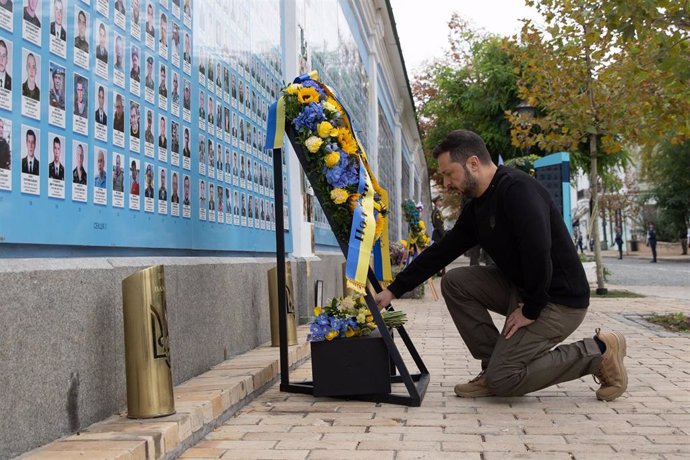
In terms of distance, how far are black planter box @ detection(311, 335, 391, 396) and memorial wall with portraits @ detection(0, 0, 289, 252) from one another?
110 cm

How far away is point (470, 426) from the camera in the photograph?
181 inches

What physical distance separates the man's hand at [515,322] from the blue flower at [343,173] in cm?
121

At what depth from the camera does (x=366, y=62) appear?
1852cm

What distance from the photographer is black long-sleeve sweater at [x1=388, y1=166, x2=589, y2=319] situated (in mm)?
4898

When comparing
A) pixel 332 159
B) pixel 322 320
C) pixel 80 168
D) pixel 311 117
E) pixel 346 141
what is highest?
pixel 311 117

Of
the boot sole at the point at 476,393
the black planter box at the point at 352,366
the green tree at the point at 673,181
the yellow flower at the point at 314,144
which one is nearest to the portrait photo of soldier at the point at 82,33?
the yellow flower at the point at 314,144

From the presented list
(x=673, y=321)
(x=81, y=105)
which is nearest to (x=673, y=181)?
(x=673, y=321)

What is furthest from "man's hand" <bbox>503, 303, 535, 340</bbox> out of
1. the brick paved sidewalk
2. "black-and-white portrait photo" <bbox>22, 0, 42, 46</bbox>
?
"black-and-white portrait photo" <bbox>22, 0, 42, 46</bbox>

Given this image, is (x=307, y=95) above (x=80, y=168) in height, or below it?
above

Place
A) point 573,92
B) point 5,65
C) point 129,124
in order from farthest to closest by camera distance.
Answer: point 573,92
point 129,124
point 5,65

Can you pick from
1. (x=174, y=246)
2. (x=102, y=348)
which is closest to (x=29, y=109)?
(x=102, y=348)

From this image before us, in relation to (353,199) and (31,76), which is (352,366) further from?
(31,76)

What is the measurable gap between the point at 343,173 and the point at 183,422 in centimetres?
182

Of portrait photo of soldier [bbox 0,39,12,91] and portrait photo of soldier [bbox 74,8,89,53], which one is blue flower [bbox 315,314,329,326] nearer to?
portrait photo of soldier [bbox 74,8,89,53]
